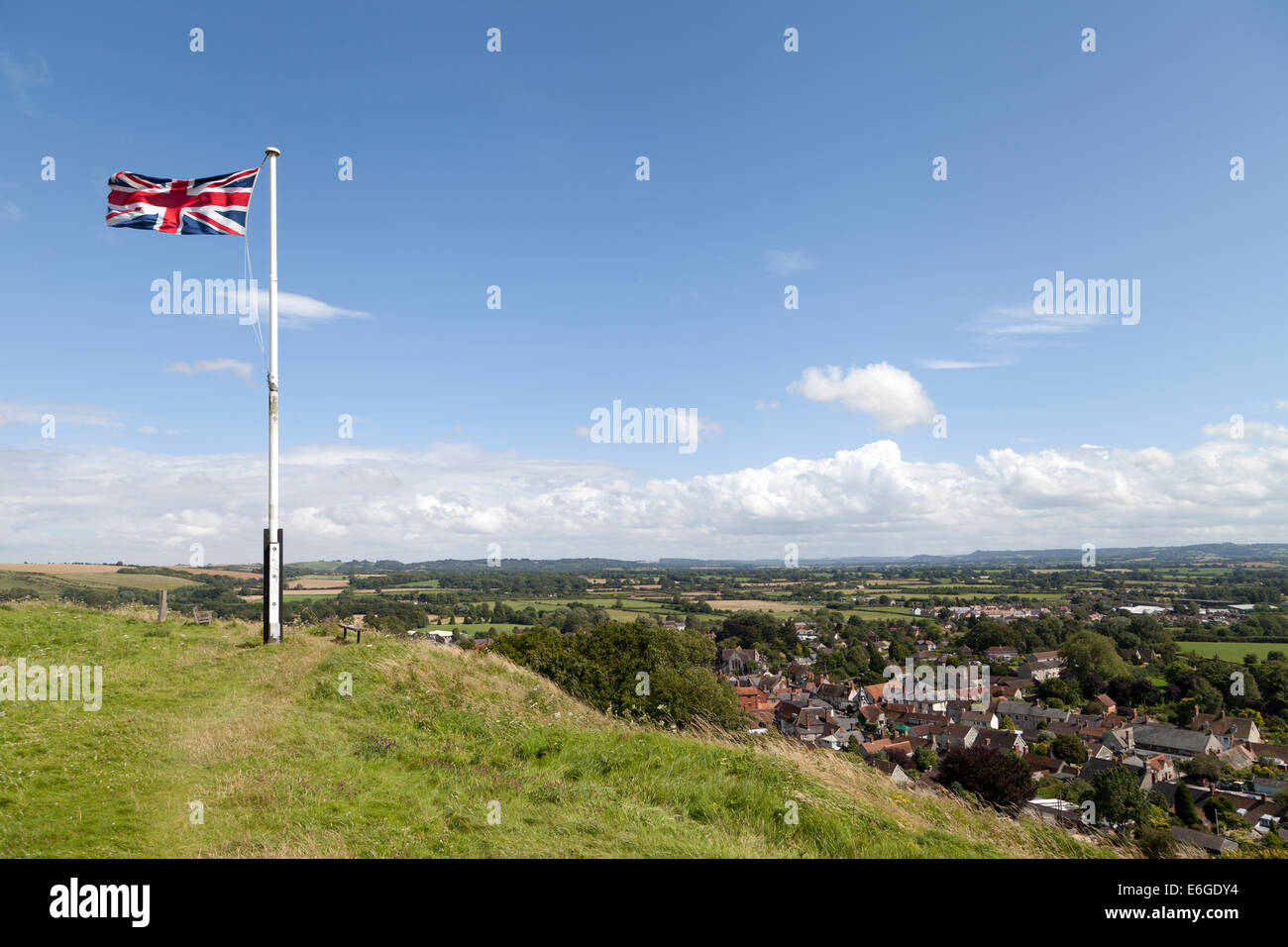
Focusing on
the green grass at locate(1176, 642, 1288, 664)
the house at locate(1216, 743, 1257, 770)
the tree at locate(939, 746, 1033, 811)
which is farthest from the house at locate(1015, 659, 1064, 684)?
the tree at locate(939, 746, 1033, 811)

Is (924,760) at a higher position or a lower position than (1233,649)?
higher

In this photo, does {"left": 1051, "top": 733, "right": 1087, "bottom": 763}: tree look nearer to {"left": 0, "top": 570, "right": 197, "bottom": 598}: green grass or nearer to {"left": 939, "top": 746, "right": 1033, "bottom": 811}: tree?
{"left": 939, "top": 746, "right": 1033, "bottom": 811}: tree

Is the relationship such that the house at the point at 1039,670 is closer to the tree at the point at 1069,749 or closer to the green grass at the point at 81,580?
the tree at the point at 1069,749

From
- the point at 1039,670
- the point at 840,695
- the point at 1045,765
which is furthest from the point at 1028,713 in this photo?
the point at 1045,765

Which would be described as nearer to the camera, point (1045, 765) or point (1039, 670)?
point (1045, 765)

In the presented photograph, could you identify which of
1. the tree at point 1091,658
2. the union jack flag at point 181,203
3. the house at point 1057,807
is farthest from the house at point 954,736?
the union jack flag at point 181,203

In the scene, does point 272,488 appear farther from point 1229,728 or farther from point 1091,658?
point 1091,658
